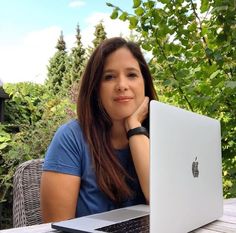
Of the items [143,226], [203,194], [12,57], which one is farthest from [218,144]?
[12,57]

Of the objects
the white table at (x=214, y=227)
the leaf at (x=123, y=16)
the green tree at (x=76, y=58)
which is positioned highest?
the green tree at (x=76, y=58)

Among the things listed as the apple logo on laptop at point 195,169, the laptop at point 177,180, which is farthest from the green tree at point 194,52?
the apple logo on laptop at point 195,169

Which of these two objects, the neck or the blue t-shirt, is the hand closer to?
the neck

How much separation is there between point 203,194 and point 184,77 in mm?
972

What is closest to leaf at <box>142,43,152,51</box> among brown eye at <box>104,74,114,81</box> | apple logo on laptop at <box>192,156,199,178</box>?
brown eye at <box>104,74,114,81</box>

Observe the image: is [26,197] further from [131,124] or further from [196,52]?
[196,52]

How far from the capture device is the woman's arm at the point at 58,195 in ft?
3.95

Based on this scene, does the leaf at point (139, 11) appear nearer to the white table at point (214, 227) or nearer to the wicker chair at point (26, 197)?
the wicker chair at point (26, 197)

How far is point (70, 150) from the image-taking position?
127cm

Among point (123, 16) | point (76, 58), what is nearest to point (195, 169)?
point (123, 16)

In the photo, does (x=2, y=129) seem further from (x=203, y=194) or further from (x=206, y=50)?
(x=203, y=194)

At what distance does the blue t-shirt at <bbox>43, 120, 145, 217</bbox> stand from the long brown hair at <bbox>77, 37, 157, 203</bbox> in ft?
0.07

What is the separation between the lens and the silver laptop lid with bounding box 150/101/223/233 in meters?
0.71

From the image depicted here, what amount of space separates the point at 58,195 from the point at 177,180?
0.54 meters
